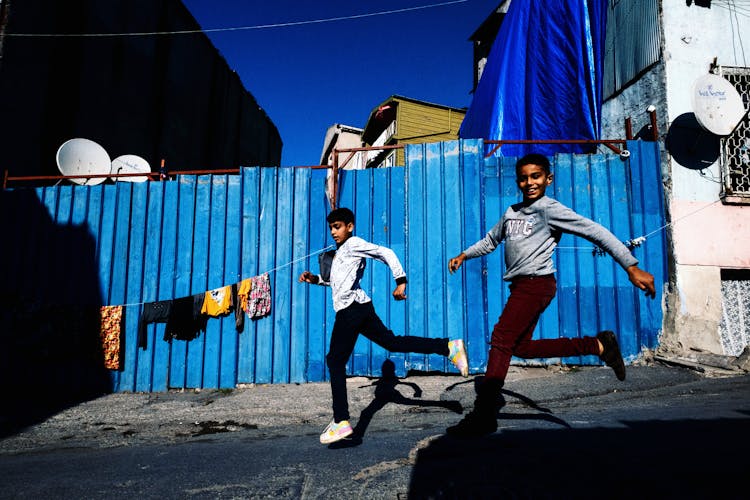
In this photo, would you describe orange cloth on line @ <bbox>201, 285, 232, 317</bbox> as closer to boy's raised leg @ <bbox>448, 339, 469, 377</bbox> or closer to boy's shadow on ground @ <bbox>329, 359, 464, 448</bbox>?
boy's shadow on ground @ <bbox>329, 359, 464, 448</bbox>

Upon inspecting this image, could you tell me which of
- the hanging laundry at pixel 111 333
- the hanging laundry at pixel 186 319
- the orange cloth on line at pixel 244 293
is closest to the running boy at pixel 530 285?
the orange cloth on line at pixel 244 293

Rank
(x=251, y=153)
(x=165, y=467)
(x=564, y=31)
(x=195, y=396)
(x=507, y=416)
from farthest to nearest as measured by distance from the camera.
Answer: (x=251, y=153)
(x=564, y=31)
(x=195, y=396)
(x=507, y=416)
(x=165, y=467)

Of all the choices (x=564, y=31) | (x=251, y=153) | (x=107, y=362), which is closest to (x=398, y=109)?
(x=251, y=153)

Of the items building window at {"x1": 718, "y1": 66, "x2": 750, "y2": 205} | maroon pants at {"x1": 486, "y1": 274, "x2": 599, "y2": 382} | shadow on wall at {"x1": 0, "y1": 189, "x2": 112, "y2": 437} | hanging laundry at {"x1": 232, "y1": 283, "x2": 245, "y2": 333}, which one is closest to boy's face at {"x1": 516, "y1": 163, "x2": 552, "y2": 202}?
maroon pants at {"x1": 486, "y1": 274, "x2": 599, "y2": 382}

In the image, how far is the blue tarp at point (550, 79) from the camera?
7289 millimetres

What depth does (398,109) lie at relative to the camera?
20.0m

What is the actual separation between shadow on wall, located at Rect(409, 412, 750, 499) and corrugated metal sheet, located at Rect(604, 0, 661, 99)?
20.7 feet

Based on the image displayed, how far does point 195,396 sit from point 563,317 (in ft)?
16.3

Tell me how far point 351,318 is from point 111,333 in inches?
179

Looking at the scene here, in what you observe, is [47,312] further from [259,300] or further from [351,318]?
[351,318]

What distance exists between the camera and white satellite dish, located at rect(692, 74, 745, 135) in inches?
240

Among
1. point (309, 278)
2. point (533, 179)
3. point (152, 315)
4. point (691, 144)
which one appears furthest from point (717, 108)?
point (152, 315)

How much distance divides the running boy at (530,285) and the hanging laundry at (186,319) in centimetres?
421

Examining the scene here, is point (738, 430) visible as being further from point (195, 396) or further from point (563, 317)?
point (195, 396)
